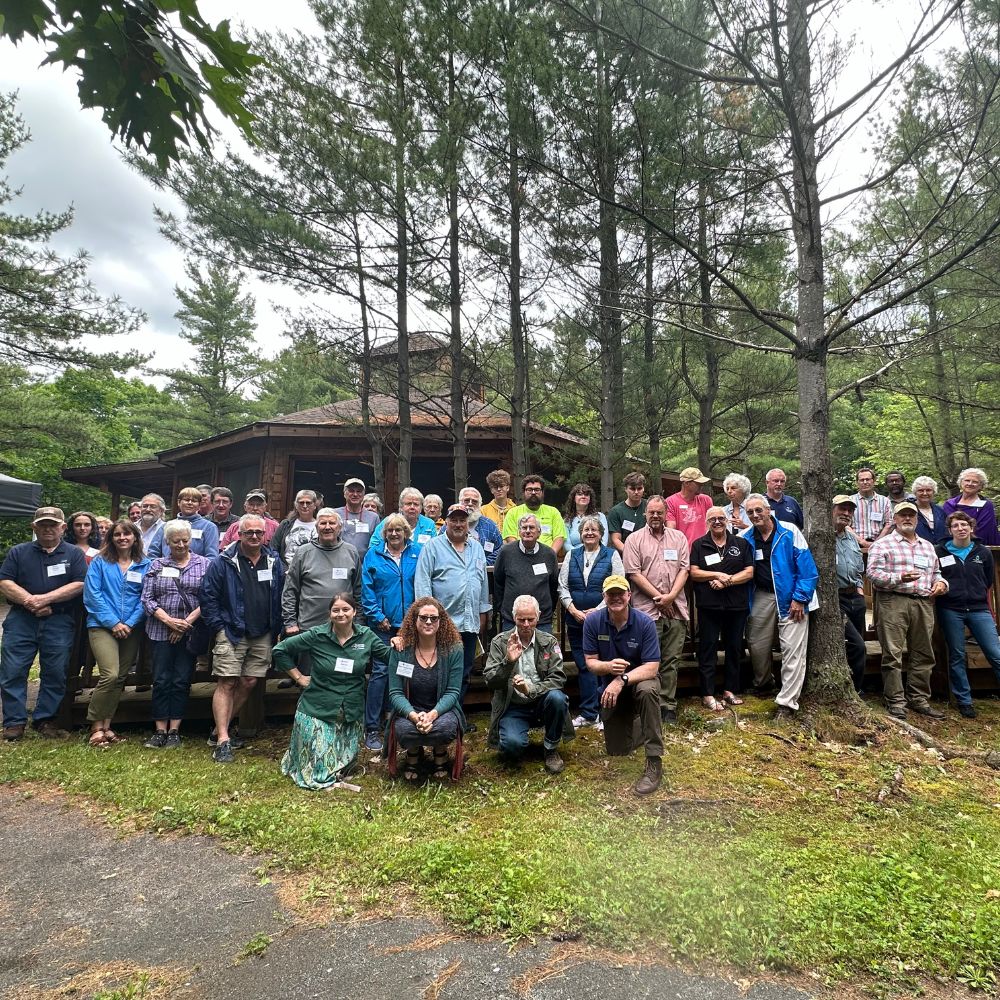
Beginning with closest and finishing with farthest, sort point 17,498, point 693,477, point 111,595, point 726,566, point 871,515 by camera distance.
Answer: point 111,595 < point 726,566 < point 693,477 < point 871,515 < point 17,498

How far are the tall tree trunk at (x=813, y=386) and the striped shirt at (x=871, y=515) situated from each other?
1.39 metres

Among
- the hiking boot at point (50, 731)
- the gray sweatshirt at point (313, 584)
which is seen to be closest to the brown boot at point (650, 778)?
the gray sweatshirt at point (313, 584)

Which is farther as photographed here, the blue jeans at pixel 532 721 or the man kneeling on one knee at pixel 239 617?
the man kneeling on one knee at pixel 239 617

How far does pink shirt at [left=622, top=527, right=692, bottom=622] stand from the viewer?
493 centimetres

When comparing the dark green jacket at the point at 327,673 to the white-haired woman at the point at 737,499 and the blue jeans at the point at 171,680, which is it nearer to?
the blue jeans at the point at 171,680

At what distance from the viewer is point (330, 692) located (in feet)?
13.8

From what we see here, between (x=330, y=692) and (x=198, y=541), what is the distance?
2.23m

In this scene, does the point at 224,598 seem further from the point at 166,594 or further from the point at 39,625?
the point at 39,625

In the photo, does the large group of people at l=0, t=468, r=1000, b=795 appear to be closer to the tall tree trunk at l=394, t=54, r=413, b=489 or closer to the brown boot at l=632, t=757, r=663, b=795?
the brown boot at l=632, t=757, r=663, b=795

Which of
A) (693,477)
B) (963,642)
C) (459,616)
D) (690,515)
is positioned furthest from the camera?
(690,515)

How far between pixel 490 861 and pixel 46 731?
13.8 ft

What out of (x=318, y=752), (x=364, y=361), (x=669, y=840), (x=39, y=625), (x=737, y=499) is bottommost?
(x=669, y=840)

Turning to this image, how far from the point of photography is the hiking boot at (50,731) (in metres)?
4.81

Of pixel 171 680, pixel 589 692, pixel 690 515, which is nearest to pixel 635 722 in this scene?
pixel 589 692
